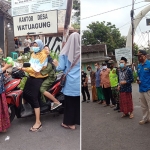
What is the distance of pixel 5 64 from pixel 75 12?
0.61m

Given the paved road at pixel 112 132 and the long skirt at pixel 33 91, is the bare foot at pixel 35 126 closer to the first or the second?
the long skirt at pixel 33 91

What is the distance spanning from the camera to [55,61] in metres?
1.38

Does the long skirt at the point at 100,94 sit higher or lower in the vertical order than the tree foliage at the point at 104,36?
lower

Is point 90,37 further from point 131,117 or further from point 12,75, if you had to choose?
point 131,117

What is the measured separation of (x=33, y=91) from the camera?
55.8 inches

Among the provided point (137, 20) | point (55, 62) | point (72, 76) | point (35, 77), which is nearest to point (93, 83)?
point (72, 76)

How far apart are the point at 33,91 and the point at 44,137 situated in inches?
13.4

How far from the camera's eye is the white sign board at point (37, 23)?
1405 millimetres

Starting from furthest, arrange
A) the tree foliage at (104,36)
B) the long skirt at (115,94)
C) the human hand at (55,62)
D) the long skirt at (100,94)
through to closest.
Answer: the long skirt at (115,94) → the long skirt at (100,94) → the human hand at (55,62) → the tree foliage at (104,36)

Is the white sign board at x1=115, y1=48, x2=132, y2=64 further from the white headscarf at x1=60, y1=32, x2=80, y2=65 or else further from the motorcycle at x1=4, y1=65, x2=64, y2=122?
the motorcycle at x1=4, y1=65, x2=64, y2=122

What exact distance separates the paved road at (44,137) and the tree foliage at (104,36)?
0.60 meters

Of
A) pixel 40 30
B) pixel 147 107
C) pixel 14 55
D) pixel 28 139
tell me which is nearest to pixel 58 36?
pixel 40 30

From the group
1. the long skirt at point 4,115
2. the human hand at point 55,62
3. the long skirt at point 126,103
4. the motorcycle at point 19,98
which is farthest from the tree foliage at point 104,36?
the long skirt at point 4,115

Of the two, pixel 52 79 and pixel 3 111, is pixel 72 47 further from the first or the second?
pixel 3 111
